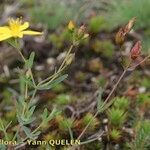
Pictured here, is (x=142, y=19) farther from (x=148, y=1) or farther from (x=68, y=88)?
(x=68, y=88)

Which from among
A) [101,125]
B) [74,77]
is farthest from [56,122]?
[74,77]

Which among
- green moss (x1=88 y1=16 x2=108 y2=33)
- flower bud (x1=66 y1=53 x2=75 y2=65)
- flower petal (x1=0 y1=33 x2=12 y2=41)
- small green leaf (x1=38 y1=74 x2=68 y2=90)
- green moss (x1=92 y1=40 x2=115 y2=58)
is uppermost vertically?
flower petal (x1=0 y1=33 x2=12 y2=41)

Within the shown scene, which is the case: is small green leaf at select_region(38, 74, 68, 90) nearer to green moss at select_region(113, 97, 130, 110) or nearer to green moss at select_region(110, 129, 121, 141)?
green moss at select_region(110, 129, 121, 141)

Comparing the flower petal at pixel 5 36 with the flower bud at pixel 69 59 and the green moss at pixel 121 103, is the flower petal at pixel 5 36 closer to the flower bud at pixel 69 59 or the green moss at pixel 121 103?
the flower bud at pixel 69 59

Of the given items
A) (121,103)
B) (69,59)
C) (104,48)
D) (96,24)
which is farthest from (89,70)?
(69,59)

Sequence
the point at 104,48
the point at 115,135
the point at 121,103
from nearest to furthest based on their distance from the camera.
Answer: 1. the point at 115,135
2. the point at 121,103
3. the point at 104,48

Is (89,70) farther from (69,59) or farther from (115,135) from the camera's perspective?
(69,59)

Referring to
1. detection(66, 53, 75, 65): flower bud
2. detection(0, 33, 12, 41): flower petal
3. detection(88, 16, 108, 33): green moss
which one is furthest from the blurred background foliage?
detection(0, 33, 12, 41): flower petal

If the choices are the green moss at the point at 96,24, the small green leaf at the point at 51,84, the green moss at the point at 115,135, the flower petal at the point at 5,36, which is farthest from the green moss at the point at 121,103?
the green moss at the point at 96,24

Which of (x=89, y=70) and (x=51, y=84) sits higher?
(x=51, y=84)

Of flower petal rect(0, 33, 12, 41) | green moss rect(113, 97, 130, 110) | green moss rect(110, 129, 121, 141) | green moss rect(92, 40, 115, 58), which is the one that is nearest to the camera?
flower petal rect(0, 33, 12, 41)

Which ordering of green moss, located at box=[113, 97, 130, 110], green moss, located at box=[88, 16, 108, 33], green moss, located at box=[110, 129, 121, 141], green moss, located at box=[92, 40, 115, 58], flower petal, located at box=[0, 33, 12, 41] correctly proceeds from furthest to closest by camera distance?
green moss, located at box=[88, 16, 108, 33] < green moss, located at box=[92, 40, 115, 58] < green moss, located at box=[113, 97, 130, 110] < green moss, located at box=[110, 129, 121, 141] < flower petal, located at box=[0, 33, 12, 41]
